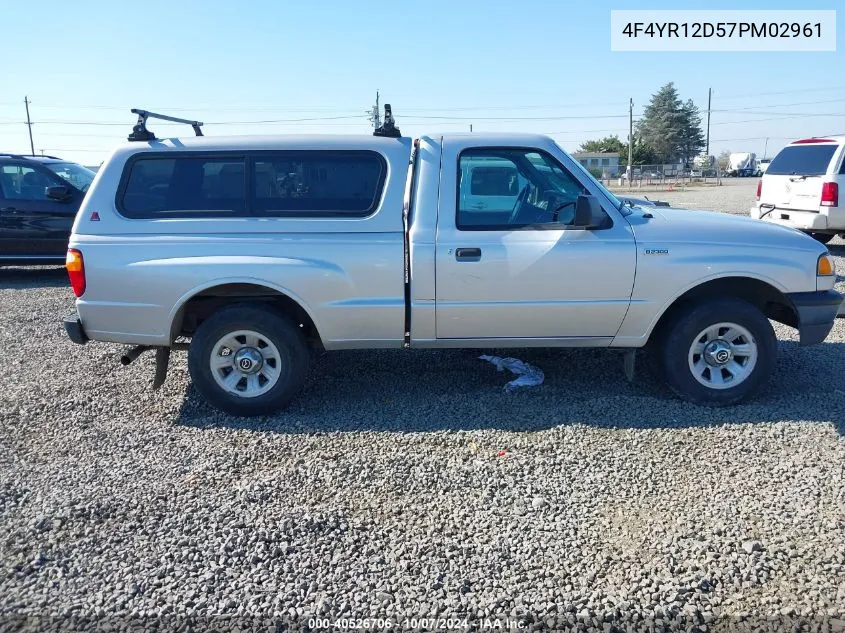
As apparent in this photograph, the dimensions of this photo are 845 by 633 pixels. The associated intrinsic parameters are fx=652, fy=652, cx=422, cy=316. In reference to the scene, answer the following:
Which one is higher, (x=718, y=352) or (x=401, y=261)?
(x=401, y=261)

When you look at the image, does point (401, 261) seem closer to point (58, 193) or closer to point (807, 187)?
point (58, 193)

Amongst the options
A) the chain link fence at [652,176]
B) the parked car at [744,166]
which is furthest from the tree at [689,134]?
the chain link fence at [652,176]

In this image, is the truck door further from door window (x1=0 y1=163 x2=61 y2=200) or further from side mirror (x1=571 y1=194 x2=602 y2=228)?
door window (x1=0 y1=163 x2=61 y2=200)

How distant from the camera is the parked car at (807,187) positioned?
1002cm

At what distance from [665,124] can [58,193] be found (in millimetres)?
82662

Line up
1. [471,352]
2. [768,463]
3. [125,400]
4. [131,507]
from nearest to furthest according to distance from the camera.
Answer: [131,507] → [768,463] → [125,400] → [471,352]

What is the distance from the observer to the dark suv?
9773 mm

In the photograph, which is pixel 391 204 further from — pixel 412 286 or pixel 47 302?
pixel 47 302

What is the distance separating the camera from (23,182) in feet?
32.5

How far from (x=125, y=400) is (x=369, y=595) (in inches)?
123

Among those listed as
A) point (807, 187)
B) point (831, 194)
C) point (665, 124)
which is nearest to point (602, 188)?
point (831, 194)

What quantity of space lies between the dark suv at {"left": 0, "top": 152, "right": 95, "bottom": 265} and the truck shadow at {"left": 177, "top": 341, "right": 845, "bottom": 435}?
6.20m

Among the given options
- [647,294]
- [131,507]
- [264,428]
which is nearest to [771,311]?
[647,294]

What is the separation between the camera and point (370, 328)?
462 cm
